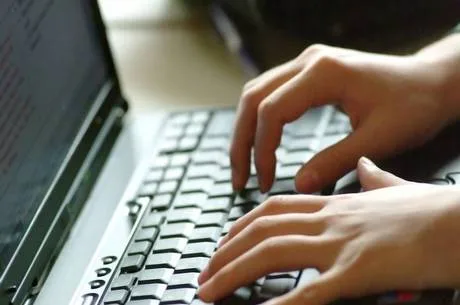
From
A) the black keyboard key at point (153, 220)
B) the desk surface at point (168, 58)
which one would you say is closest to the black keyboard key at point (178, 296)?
the black keyboard key at point (153, 220)

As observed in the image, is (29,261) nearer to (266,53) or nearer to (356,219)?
(356,219)

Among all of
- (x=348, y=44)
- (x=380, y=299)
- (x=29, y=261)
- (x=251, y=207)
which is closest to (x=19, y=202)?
(x=29, y=261)

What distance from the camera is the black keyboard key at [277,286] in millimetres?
611

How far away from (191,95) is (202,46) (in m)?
0.09

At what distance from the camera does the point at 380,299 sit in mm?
565

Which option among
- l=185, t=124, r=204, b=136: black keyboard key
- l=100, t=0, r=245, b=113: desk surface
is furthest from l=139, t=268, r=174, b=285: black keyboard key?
l=100, t=0, r=245, b=113: desk surface

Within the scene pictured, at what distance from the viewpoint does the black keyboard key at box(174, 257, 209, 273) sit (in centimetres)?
66

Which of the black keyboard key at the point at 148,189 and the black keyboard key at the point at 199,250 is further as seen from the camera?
the black keyboard key at the point at 148,189

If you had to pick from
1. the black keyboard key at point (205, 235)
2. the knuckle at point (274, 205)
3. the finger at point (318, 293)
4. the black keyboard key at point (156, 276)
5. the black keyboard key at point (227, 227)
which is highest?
the black keyboard key at point (227, 227)

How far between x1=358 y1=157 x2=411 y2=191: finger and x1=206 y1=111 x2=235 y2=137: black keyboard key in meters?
0.20

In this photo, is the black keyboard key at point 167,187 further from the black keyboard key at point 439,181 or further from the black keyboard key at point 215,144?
the black keyboard key at point 439,181

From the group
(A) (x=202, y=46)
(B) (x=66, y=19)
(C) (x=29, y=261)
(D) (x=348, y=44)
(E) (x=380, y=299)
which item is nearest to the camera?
(E) (x=380, y=299)

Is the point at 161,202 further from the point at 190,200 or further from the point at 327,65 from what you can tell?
the point at 327,65

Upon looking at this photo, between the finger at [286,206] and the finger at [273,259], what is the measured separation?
0.04 meters
